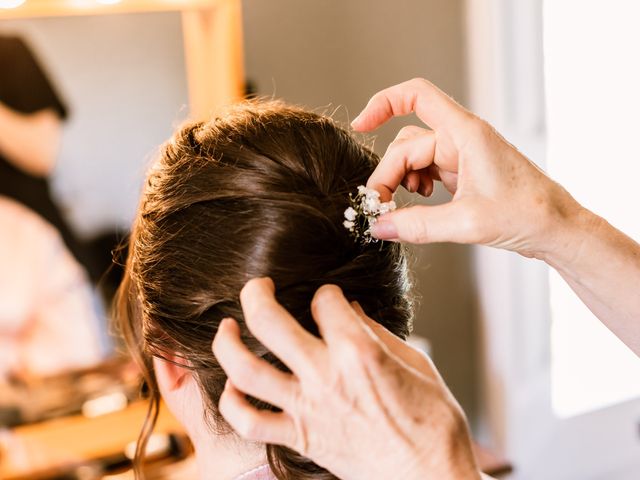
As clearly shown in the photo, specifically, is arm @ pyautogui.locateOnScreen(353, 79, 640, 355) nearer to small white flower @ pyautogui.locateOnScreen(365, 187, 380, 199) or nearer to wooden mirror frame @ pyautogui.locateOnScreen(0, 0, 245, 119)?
small white flower @ pyautogui.locateOnScreen(365, 187, 380, 199)

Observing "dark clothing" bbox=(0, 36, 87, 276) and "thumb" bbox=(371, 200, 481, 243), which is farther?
"dark clothing" bbox=(0, 36, 87, 276)

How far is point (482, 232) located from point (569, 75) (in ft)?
5.43

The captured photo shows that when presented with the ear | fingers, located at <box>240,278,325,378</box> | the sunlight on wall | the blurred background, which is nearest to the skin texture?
fingers, located at <box>240,278,325,378</box>

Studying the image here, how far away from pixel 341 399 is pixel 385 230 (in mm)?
205

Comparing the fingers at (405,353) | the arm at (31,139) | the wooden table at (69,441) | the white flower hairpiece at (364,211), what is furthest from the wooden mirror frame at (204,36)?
the fingers at (405,353)

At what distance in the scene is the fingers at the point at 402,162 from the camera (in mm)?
825

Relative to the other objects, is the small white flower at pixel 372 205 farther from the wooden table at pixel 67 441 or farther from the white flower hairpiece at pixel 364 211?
the wooden table at pixel 67 441

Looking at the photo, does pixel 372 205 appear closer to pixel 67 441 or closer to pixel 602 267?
pixel 602 267

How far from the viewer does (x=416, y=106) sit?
2.65ft

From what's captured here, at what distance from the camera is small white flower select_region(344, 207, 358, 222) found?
776mm

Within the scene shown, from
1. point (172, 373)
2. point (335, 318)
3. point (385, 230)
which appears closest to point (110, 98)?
point (172, 373)

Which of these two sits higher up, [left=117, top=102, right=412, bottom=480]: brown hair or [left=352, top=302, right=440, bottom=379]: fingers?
[left=117, top=102, right=412, bottom=480]: brown hair

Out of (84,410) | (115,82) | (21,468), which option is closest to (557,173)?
(115,82)

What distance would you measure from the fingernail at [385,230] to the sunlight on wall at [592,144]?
5.27 feet
